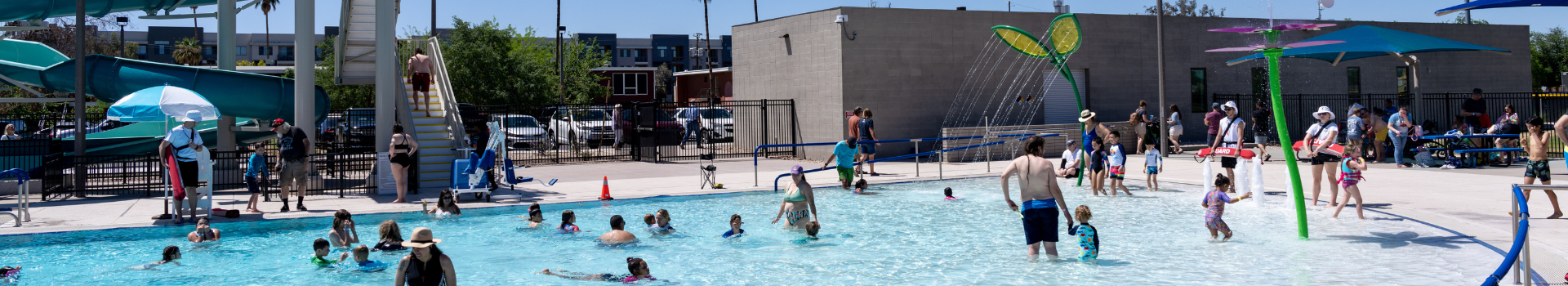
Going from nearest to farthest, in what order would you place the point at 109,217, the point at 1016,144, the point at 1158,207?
the point at 109,217, the point at 1158,207, the point at 1016,144

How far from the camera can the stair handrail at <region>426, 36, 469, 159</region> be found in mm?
17656

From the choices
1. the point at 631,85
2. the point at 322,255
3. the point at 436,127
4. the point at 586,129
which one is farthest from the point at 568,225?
the point at 631,85

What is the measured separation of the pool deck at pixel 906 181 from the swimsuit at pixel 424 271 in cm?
774

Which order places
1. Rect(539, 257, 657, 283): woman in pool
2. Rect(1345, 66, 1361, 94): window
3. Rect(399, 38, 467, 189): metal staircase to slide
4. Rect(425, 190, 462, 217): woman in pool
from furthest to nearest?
1. Rect(1345, 66, 1361, 94): window
2. Rect(399, 38, 467, 189): metal staircase to slide
3. Rect(425, 190, 462, 217): woman in pool
4. Rect(539, 257, 657, 283): woman in pool

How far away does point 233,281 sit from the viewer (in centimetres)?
917

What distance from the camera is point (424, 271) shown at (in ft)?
20.2

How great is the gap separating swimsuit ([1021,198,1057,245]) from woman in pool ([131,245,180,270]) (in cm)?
833

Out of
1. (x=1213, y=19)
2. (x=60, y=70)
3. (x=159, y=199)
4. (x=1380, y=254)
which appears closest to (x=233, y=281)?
(x=159, y=199)

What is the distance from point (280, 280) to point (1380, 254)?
10408 mm

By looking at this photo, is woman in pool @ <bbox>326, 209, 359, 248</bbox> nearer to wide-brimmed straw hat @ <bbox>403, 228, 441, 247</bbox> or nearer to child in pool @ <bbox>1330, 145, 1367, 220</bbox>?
wide-brimmed straw hat @ <bbox>403, 228, 441, 247</bbox>

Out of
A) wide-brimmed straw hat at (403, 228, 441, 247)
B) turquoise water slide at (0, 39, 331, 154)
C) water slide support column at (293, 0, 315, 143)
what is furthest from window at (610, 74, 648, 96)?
wide-brimmed straw hat at (403, 228, 441, 247)

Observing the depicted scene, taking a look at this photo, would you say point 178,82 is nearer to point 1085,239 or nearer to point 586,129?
point 586,129

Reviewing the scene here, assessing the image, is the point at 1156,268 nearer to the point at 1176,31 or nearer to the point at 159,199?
the point at 159,199

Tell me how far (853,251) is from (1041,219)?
88.9 inches
